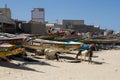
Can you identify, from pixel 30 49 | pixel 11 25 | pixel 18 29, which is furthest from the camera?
pixel 18 29

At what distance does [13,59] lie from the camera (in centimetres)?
1800

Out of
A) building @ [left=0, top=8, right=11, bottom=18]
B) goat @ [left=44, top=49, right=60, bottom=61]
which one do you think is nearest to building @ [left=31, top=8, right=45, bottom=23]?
building @ [left=0, top=8, right=11, bottom=18]

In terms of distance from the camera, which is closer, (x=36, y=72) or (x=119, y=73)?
(x=36, y=72)

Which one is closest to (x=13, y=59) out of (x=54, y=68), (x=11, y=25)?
(x=54, y=68)

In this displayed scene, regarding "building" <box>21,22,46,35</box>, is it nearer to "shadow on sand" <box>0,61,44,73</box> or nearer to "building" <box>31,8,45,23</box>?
"building" <box>31,8,45,23</box>

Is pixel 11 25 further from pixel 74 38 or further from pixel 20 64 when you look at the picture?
pixel 20 64

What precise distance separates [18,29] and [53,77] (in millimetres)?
23455

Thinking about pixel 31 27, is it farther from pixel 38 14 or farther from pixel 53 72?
pixel 53 72

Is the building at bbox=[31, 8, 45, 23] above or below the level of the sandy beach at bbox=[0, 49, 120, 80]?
above

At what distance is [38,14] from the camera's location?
1433 inches

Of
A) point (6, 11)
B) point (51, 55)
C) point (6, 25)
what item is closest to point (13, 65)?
point (51, 55)

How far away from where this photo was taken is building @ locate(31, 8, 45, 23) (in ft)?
118

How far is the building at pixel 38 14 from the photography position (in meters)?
36.0

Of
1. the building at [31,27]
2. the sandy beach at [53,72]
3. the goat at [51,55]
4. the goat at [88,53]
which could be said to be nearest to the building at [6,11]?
the building at [31,27]
